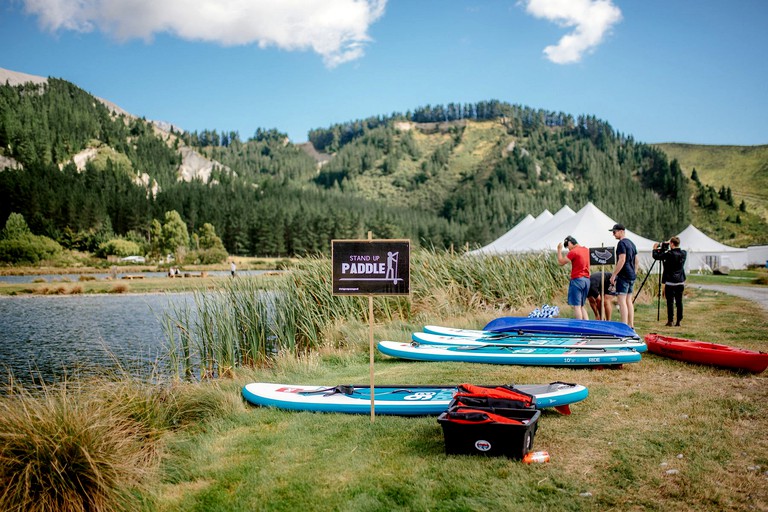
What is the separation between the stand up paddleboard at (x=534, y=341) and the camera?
26.1ft

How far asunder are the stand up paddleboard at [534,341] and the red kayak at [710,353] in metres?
0.26

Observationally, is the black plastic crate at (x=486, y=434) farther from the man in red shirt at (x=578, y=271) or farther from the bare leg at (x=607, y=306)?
the bare leg at (x=607, y=306)

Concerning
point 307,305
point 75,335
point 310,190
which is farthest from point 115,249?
point 307,305

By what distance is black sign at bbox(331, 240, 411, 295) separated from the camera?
5.22 metres

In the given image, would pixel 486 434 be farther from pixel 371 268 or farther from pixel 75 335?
pixel 75 335

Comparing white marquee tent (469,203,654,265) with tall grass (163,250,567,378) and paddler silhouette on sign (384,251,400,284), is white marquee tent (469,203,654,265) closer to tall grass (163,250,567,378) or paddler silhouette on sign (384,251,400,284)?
tall grass (163,250,567,378)

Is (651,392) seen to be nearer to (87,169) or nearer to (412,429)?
(412,429)

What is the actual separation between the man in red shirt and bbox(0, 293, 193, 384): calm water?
718 centimetres

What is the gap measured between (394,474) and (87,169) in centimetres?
13168

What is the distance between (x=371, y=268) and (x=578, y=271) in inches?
243

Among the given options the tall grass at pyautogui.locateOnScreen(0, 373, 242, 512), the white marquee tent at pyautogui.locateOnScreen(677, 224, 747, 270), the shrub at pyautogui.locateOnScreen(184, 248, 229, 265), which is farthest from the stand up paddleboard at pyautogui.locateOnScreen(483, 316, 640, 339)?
the shrub at pyautogui.locateOnScreen(184, 248, 229, 265)

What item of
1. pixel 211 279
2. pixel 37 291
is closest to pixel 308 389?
pixel 211 279

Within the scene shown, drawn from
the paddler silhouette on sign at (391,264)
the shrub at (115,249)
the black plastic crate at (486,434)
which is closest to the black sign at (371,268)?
the paddler silhouette on sign at (391,264)

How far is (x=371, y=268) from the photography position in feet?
17.2
